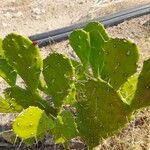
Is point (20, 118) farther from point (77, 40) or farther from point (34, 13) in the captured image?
point (34, 13)

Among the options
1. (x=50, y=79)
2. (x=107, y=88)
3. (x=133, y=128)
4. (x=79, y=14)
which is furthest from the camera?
(x=79, y=14)

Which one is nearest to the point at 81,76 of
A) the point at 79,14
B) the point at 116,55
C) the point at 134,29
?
the point at 116,55

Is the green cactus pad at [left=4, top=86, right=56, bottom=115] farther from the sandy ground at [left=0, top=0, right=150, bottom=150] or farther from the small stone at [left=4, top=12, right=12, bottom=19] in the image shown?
the small stone at [left=4, top=12, right=12, bottom=19]

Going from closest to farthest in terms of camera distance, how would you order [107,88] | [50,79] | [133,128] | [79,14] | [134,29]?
1. [107,88]
2. [50,79]
3. [133,128]
4. [134,29]
5. [79,14]

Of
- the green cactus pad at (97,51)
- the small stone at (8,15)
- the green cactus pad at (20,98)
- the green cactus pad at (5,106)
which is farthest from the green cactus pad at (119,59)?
the small stone at (8,15)

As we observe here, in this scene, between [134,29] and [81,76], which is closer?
[81,76]

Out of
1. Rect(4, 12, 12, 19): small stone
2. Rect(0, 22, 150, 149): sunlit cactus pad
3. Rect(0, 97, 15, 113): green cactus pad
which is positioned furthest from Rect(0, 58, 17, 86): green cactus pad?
Rect(4, 12, 12, 19): small stone

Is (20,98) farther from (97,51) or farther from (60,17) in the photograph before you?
(60,17)
